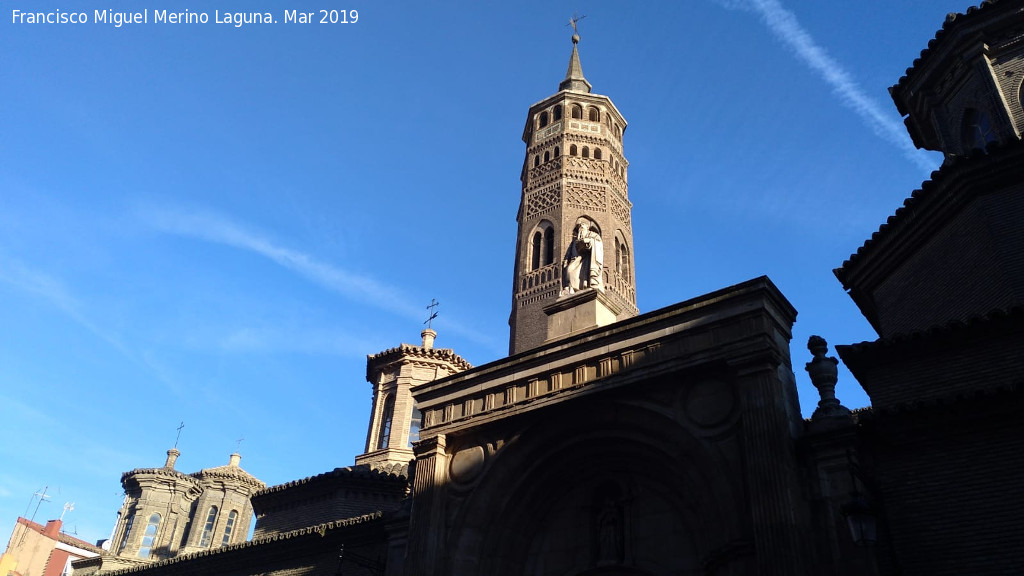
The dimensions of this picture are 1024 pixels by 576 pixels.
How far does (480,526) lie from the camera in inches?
591

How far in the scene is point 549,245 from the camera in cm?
3947

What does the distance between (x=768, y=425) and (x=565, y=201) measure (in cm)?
2892

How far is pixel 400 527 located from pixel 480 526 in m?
2.42

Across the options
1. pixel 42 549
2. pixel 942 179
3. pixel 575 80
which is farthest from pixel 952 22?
pixel 42 549

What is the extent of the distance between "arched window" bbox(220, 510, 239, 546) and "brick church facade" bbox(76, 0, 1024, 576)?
16.6 metres

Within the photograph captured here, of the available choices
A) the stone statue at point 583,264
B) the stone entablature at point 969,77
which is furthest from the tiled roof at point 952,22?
the stone statue at point 583,264

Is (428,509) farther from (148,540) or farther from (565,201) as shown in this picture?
(148,540)

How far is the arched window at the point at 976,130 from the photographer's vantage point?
1944 centimetres

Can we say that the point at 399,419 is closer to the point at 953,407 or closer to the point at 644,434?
the point at 644,434

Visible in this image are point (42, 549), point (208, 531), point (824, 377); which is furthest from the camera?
point (42, 549)

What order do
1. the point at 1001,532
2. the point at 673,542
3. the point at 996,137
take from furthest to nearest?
1. the point at 996,137
2. the point at 673,542
3. the point at 1001,532

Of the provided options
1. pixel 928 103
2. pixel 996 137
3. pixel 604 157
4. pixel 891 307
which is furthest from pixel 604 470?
pixel 604 157

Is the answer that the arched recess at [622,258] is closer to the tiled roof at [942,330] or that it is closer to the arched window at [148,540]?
the arched window at [148,540]

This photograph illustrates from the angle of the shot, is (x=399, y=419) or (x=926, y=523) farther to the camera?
(x=399, y=419)
